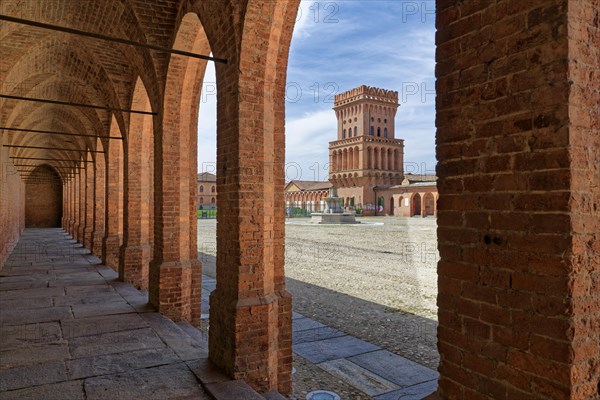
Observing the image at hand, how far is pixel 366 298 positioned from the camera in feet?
28.6

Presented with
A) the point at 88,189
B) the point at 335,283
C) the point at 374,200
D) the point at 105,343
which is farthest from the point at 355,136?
the point at 105,343

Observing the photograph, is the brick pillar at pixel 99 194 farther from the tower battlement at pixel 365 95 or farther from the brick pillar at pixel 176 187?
the tower battlement at pixel 365 95

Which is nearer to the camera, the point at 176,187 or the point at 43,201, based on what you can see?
the point at 176,187

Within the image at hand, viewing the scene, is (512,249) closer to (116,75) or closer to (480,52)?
(480,52)

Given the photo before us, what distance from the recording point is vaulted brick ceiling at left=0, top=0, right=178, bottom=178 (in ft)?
22.9

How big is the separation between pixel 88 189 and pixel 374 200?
1722 inches

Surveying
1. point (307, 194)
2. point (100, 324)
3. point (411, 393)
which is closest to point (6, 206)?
point (100, 324)

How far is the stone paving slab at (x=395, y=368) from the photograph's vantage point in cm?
483

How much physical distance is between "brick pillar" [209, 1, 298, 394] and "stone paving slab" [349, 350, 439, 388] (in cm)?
118

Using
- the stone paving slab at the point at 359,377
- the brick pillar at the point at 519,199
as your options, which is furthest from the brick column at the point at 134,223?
the brick pillar at the point at 519,199

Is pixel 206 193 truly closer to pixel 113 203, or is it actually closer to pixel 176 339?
pixel 113 203

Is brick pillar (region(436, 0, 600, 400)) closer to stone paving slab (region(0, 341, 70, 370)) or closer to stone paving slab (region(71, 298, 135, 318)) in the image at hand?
stone paving slab (region(0, 341, 70, 370))

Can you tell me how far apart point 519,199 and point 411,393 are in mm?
3418

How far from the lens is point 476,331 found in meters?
1.97
